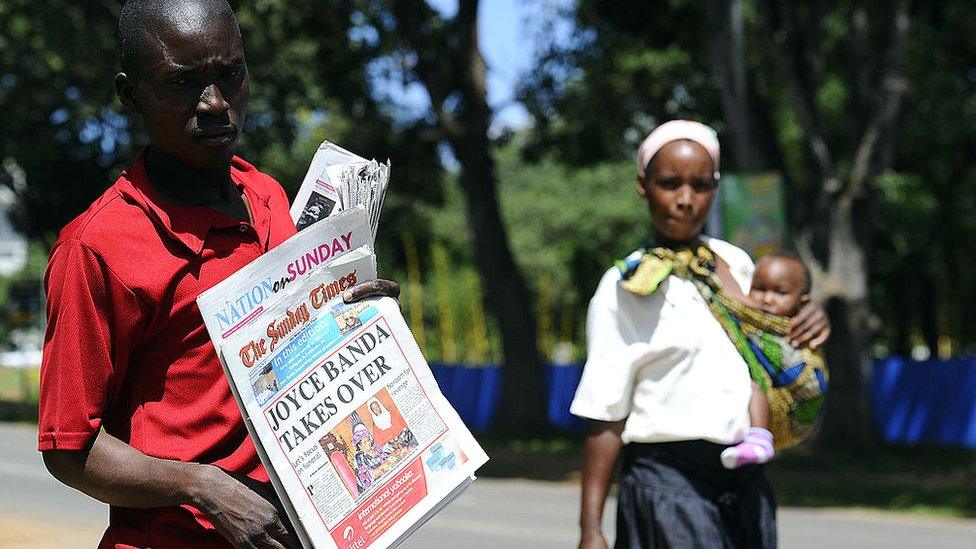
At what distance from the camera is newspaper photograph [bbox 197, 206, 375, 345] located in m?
2.03

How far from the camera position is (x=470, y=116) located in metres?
20.3

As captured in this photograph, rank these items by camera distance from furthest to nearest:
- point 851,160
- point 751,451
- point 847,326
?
point 847,326, point 851,160, point 751,451

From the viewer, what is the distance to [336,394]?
212 cm

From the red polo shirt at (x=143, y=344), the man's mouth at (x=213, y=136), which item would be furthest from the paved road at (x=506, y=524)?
the man's mouth at (x=213, y=136)

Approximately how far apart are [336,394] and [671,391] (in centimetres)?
154

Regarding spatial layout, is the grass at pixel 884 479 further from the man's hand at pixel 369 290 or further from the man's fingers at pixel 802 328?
the man's hand at pixel 369 290

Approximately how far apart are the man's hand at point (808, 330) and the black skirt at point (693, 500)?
13.6 inches

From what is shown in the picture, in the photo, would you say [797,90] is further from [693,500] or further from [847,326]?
[693,500]

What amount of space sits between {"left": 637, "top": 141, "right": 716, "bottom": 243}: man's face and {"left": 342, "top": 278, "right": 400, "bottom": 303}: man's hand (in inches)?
59.3

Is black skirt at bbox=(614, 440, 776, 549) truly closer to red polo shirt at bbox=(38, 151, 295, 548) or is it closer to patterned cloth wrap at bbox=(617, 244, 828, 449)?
patterned cloth wrap at bbox=(617, 244, 828, 449)

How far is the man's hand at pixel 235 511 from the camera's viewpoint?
2045 millimetres

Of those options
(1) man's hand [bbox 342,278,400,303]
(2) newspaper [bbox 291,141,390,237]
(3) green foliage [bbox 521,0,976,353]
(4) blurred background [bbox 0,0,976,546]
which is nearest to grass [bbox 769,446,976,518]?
(4) blurred background [bbox 0,0,976,546]

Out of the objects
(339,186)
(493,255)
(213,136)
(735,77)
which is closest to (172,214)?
(213,136)

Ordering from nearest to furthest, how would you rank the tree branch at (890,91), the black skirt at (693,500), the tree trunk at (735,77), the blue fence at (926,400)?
the black skirt at (693,500) < the tree trunk at (735,77) < the tree branch at (890,91) < the blue fence at (926,400)
